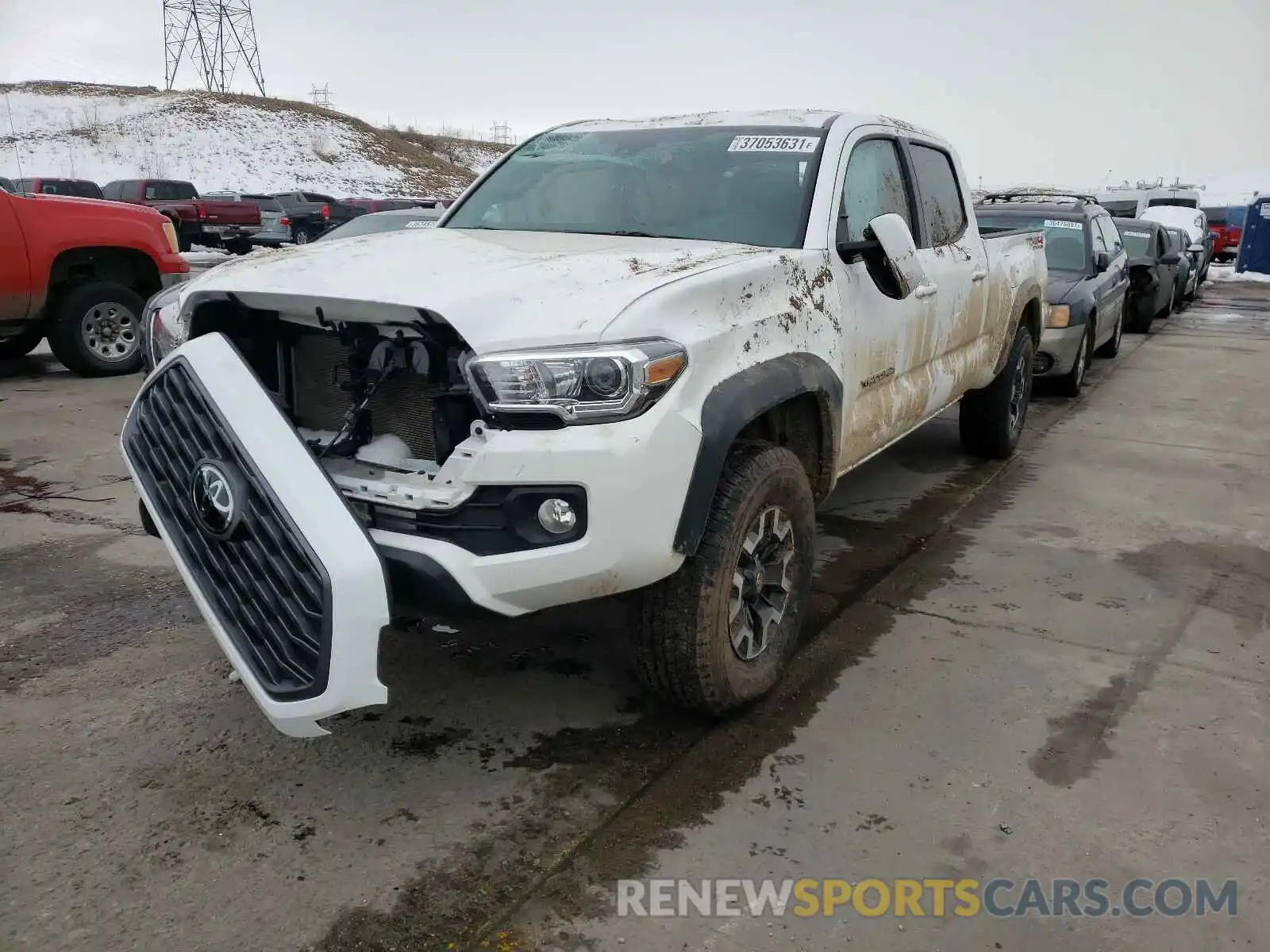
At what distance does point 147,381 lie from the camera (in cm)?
297

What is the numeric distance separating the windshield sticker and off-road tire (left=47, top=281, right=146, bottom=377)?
20.3 ft

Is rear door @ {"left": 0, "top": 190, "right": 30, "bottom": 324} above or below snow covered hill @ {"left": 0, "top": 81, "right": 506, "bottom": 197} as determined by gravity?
below

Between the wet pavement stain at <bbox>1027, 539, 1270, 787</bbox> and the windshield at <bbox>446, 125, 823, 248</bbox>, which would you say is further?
the windshield at <bbox>446, 125, 823, 248</bbox>

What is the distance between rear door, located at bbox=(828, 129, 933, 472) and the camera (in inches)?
144

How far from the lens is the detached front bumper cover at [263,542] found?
7.87 feet

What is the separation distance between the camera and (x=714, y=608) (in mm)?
2855

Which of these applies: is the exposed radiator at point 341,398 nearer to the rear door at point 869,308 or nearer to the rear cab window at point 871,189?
the rear door at point 869,308

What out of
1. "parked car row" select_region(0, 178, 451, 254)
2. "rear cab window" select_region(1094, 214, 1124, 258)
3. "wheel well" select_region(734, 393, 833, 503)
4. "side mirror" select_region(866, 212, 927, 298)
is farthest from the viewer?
"parked car row" select_region(0, 178, 451, 254)

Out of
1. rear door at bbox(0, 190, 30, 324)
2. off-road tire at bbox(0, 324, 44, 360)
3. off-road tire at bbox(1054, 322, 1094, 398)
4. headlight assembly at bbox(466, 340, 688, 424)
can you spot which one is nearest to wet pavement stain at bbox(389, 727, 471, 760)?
headlight assembly at bbox(466, 340, 688, 424)

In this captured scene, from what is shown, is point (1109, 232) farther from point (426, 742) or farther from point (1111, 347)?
point (426, 742)

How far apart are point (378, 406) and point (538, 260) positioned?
0.64 m

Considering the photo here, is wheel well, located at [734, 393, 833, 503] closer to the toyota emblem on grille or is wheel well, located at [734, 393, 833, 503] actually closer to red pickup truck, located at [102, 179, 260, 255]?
the toyota emblem on grille

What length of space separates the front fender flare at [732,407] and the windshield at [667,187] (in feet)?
1.83

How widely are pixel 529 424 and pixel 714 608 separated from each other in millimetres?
769
